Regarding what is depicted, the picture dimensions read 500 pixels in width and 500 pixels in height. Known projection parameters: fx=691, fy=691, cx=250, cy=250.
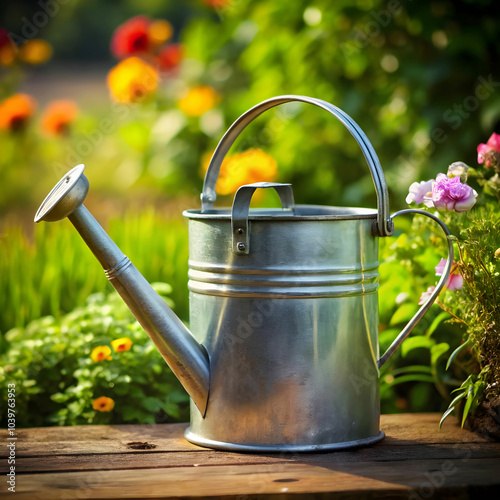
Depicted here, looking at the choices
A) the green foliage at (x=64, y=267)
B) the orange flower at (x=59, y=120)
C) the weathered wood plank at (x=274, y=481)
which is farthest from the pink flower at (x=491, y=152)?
the orange flower at (x=59, y=120)

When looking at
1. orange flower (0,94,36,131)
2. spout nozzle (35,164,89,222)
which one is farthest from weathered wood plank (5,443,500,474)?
orange flower (0,94,36,131)

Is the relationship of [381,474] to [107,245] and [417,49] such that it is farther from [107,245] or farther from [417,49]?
[417,49]

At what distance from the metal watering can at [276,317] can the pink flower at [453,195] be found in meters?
0.11

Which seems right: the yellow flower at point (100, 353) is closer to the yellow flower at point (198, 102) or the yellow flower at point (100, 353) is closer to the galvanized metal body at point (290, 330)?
the galvanized metal body at point (290, 330)

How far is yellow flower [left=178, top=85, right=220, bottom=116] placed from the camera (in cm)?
403

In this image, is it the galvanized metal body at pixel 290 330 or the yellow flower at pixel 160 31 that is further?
the yellow flower at pixel 160 31

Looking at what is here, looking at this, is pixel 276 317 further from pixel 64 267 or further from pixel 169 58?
pixel 169 58

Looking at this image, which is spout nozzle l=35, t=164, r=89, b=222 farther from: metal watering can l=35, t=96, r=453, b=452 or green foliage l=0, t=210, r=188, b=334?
green foliage l=0, t=210, r=188, b=334

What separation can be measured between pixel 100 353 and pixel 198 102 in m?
2.35

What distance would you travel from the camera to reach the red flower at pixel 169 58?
423 cm

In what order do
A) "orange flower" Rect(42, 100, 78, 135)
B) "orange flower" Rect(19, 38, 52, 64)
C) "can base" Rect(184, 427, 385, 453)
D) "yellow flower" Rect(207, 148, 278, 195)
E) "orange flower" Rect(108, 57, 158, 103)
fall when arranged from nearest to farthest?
"can base" Rect(184, 427, 385, 453) → "yellow flower" Rect(207, 148, 278, 195) → "orange flower" Rect(108, 57, 158, 103) → "orange flower" Rect(42, 100, 78, 135) → "orange flower" Rect(19, 38, 52, 64)

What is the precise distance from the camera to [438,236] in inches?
73.7

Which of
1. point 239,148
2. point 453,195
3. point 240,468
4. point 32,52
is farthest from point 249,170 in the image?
point 32,52

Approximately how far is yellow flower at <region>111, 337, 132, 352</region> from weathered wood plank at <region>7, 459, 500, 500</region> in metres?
0.55
